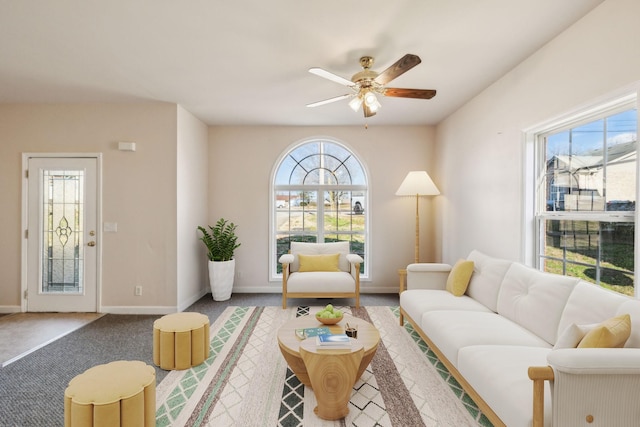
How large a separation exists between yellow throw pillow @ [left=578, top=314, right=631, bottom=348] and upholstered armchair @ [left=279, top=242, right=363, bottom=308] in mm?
2742

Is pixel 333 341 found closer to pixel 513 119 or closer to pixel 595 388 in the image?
pixel 595 388

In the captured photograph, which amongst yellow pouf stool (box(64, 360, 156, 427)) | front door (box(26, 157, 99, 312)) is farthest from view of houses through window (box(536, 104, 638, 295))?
front door (box(26, 157, 99, 312))

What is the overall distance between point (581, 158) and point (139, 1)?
3.42 m

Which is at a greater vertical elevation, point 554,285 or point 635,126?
point 635,126

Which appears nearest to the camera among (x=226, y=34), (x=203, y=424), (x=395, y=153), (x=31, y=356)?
(x=203, y=424)

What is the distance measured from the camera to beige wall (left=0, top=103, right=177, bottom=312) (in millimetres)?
4062

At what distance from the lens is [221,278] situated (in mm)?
4574

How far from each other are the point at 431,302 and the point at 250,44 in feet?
9.13

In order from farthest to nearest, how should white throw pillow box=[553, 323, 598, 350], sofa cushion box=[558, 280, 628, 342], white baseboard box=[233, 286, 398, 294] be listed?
white baseboard box=[233, 286, 398, 294] < sofa cushion box=[558, 280, 628, 342] < white throw pillow box=[553, 323, 598, 350]

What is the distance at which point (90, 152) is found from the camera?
13.3ft

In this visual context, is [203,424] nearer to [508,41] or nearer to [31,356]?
[31,356]

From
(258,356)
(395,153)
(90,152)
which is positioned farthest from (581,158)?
(90,152)

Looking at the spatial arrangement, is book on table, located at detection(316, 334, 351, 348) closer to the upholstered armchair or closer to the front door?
the upholstered armchair

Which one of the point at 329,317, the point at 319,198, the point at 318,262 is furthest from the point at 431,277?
the point at 319,198
